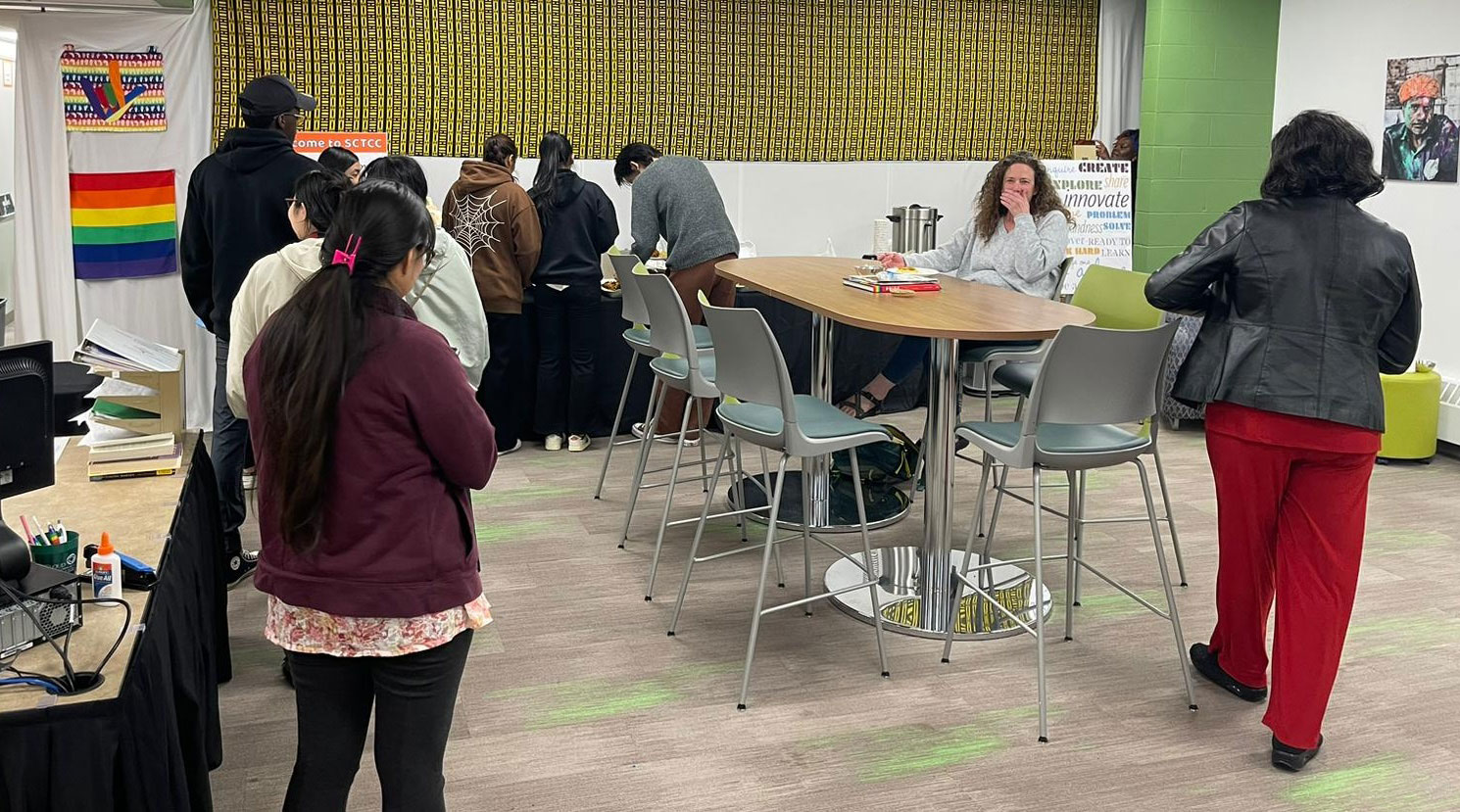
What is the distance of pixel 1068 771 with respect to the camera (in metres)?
3.14

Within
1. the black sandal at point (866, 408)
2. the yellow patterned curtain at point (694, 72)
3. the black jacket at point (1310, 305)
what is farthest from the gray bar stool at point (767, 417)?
the yellow patterned curtain at point (694, 72)

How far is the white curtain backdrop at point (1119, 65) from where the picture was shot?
786 centimetres

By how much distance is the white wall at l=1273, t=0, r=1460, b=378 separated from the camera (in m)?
6.10

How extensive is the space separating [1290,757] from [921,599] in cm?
128

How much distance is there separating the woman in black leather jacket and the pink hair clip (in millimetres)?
2025

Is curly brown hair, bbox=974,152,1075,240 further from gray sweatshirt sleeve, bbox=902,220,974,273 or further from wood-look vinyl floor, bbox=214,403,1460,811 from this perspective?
wood-look vinyl floor, bbox=214,403,1460,811

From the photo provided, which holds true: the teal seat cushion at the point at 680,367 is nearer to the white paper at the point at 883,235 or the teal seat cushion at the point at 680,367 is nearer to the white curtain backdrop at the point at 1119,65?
the white paper at the point at 883,235

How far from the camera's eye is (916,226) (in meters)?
7.12

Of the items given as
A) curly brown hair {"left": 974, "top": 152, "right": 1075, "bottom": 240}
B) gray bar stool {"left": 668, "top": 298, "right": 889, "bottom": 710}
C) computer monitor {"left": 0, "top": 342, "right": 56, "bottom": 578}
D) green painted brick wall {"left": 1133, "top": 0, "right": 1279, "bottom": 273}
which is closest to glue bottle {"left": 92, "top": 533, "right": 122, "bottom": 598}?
computer monitor {"left": 0, "top": 342, "right": 56, "bottom": 578}

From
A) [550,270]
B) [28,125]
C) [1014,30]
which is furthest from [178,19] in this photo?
[1014,30]

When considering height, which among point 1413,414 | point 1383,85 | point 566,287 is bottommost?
point 1413,414

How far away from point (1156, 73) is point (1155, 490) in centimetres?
267

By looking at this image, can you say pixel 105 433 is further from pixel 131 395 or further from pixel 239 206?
pixel 239 206

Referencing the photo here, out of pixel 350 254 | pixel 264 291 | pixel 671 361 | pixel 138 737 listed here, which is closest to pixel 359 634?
pixel 138 737
